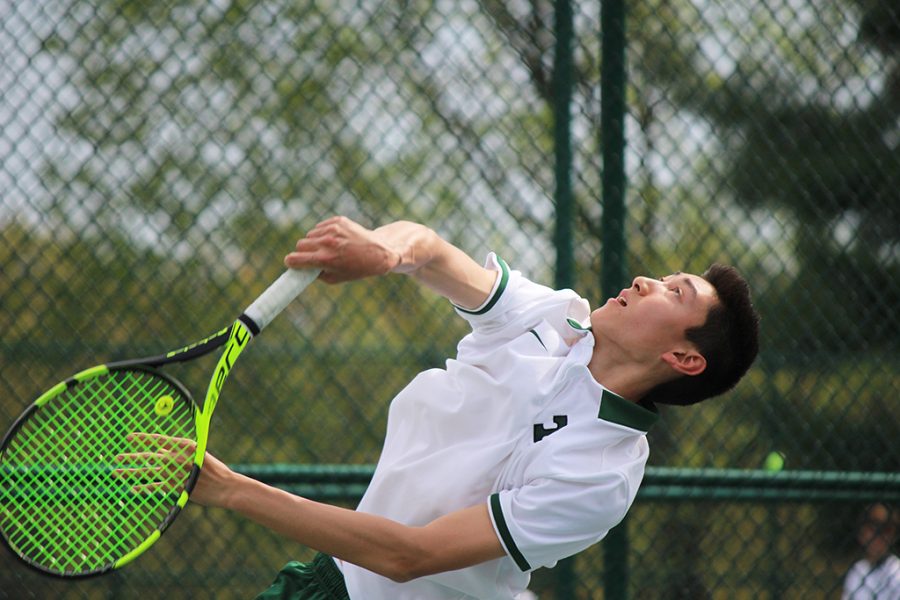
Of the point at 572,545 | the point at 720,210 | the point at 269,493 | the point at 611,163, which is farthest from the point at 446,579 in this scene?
the point at 720,210

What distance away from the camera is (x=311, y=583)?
241 centimetres

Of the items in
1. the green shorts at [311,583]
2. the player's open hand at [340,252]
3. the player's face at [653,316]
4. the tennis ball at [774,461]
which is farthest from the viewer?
the tennis ball at [774,461]

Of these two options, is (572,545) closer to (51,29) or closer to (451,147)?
(451,147)

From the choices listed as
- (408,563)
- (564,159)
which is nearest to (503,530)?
(408,563)

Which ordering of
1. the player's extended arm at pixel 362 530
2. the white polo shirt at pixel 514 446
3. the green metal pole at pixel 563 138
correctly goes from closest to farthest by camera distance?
the player's extended arm at pixel 362 530 < the white polo shirt at pixel 514 446 < the green metal pole at pixel 563 138

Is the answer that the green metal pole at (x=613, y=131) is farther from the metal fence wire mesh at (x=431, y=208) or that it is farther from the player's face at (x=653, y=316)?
the player's face at (x=653, y=316)

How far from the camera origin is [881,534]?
366 centimetres

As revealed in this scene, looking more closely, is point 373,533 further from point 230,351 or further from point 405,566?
point 230,351

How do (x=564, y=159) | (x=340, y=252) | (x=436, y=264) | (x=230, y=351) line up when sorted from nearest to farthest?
(x=340, y=252) < (x=230, y=351) < (x=436, y=264) < (x=564, y=159)

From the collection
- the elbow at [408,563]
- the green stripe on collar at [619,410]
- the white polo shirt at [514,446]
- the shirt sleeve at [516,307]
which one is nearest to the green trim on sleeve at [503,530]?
the white polo shirt at [514,446]

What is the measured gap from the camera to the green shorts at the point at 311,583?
2365mm

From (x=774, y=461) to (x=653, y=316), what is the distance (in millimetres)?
1715

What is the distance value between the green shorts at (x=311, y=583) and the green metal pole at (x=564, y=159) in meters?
1.08

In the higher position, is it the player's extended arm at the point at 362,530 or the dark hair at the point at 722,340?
the player's extended arm at the point at 362,530
